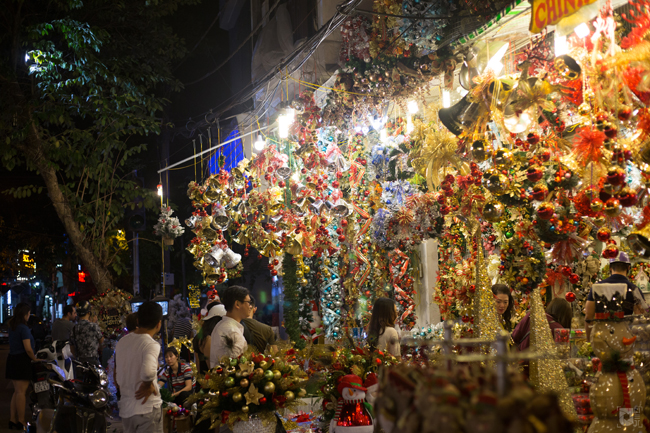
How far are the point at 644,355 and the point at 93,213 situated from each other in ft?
30.9

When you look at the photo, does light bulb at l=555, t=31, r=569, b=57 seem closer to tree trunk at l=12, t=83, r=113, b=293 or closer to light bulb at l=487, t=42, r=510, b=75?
light bulb at l=487, t=42, r=510, b=75

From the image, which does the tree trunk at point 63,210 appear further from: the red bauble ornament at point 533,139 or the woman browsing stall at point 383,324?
the red bauble ornament at point 533,139

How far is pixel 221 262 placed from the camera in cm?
834

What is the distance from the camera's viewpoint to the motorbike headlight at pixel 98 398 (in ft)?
18.4

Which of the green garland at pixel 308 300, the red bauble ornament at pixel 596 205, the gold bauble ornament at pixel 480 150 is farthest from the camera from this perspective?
the green garland at pixel 308 300

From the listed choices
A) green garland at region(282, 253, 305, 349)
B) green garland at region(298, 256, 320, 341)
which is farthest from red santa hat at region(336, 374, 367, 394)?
green garland at region(282, 253, 305, 349)

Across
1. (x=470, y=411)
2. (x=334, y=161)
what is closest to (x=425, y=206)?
(x=334, y=161)

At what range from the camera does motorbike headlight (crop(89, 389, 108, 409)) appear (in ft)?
18.4

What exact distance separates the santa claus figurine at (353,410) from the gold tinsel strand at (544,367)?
53.0 inches

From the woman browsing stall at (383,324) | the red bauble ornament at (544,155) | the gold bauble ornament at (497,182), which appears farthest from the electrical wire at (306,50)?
the woman browsing stall at (383,324)

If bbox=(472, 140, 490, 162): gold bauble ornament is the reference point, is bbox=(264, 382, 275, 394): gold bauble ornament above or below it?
below

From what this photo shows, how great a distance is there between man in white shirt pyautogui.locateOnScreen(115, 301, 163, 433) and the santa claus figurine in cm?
148

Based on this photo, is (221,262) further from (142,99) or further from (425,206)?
(142,99)

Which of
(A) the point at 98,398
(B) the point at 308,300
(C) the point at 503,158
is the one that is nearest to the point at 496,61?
(C) the point at 503,158
